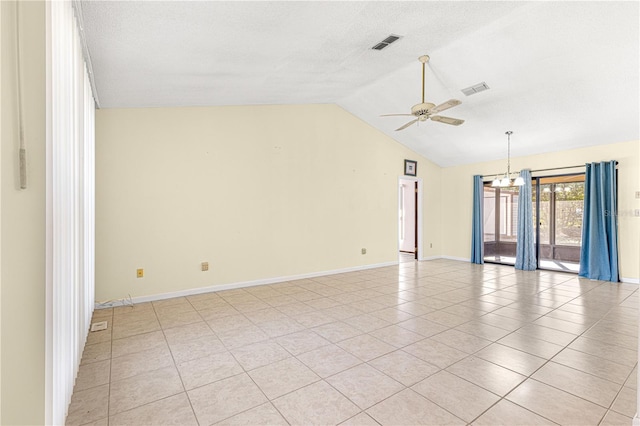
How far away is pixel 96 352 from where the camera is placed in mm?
2727

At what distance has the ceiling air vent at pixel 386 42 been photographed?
11.1 ft

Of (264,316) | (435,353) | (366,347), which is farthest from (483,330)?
(264,316)

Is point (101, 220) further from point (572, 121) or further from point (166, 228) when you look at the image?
point (572, 121)

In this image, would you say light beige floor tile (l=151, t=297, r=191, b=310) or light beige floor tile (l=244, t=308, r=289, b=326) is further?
light beige floor tile (l=151, t=297, r=191, b=310)

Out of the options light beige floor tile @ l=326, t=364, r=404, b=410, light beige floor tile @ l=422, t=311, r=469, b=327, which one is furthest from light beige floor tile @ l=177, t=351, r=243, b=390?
light beige floor tile @ l=422, t=311, r=469, b=327

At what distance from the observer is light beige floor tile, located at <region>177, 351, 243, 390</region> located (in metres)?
2.29

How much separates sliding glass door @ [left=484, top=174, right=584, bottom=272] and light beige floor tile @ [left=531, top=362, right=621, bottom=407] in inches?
200

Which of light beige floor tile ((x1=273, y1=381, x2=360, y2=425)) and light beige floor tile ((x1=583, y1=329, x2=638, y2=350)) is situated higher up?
light beige floor tile ((x1=583, y1=329, x2=638, y2=350))

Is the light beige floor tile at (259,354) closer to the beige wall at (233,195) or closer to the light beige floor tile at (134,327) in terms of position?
the light beige floor tile at (134,327)

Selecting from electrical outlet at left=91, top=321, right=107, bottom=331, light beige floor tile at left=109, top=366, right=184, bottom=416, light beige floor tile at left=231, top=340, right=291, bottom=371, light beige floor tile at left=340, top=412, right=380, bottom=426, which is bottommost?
light beige floor tile at left=109, top=366, right=184, bottom=416

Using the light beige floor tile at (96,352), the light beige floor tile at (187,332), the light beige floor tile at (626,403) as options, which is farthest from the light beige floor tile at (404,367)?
the light beige floor tile at (96,352)

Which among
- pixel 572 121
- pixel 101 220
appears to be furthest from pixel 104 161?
pixel 572 121

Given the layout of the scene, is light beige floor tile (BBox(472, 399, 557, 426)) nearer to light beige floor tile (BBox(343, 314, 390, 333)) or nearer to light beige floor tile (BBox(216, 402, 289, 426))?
light beige floor tile (BBox(216, 402, 289, 426))

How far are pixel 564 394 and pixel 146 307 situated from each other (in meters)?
4.40
